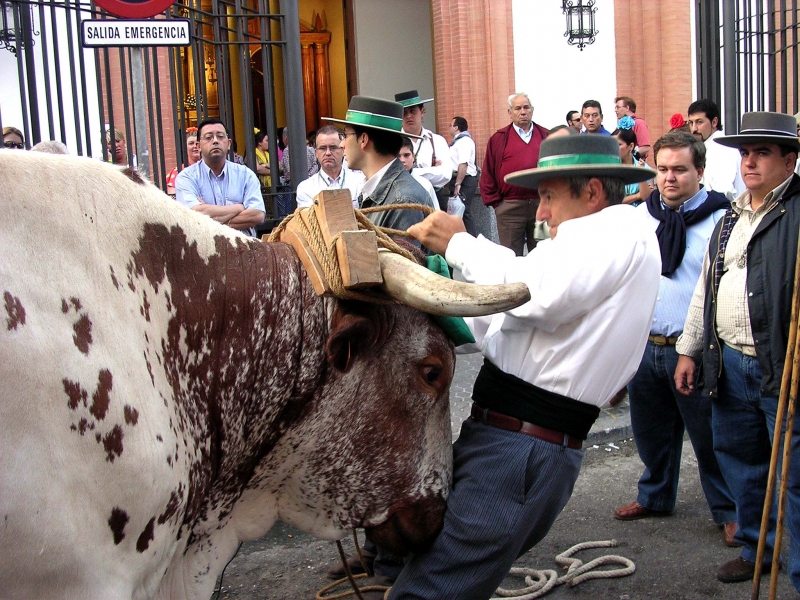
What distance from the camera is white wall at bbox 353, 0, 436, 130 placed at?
17438 mm

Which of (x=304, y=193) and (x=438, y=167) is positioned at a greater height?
(x=438, y=167)

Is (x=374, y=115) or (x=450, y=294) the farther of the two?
(x=374, y=115)

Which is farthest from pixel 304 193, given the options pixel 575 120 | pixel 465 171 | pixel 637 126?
pixel 575 120

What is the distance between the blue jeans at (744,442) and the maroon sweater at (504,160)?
6.27 m

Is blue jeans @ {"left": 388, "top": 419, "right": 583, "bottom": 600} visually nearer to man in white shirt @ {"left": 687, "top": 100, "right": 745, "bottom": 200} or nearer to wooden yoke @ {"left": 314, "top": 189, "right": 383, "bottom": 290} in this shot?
wooden yoke @ {"left": 314, "top": 189, "right": 383, "bottom": 290}

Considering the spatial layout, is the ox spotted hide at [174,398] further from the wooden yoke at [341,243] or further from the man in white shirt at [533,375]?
the man in white shirt at [533,375]

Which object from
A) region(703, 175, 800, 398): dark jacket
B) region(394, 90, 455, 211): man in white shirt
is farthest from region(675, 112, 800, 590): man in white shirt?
region(394, 90, 455, 211): man in white shirt

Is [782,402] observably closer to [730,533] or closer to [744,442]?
[744,442]

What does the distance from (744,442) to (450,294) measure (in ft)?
8.67

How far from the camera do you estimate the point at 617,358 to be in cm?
275

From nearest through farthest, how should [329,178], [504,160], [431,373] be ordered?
[431,373], [329,178], [504,160]

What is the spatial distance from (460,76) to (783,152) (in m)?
11.3

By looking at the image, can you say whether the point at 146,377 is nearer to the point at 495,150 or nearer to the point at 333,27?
the point at 495,150

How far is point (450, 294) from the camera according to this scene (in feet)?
6.91
